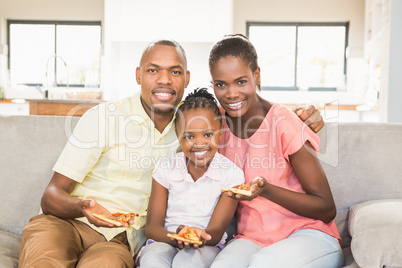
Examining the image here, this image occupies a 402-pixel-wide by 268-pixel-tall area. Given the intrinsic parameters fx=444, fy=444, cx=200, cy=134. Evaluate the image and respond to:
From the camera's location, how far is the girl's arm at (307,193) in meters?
1.41

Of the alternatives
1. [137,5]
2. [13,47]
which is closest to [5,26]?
[13,47]

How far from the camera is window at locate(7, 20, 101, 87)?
21.4ft

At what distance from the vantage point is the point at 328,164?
5.60ft

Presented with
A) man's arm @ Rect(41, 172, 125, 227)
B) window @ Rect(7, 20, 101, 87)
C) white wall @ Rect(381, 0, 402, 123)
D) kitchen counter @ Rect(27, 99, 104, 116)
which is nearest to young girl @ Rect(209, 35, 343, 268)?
man's arm @ Rect(41, 172, 125, 227)

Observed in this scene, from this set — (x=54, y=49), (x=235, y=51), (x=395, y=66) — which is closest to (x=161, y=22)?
(x=54, y=49)

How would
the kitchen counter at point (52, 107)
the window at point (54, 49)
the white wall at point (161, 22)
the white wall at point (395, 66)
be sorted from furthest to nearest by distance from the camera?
1. the window at point (54, 49)
2. the white wall at point (161, 22)
3. the kitchen counter at point (52, 107)
4. the white wall at point (395, 66)

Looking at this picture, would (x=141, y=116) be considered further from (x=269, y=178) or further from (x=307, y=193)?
(x=307, y=193)

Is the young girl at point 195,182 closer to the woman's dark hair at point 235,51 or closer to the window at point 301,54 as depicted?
the woman's dark hair at point 235,51

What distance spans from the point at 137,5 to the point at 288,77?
2374mm

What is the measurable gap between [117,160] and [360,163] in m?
0.92

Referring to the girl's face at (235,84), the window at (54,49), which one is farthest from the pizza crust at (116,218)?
the window at (54,49)

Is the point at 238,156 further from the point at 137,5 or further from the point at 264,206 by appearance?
the point at 137,5

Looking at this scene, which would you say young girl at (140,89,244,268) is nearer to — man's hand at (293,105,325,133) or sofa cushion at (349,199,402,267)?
man's hand at (293,105,325,133)

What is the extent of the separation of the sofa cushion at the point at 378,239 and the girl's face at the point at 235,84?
55 cm
